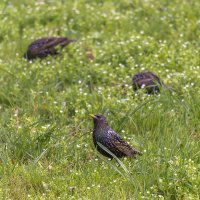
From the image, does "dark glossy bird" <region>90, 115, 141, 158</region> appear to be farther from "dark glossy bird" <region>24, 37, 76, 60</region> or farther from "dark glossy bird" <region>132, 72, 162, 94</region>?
"dark glossy bird" <region>24, 37, 76, 60</region>

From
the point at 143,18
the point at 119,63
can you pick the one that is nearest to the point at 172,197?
the point at 119,63

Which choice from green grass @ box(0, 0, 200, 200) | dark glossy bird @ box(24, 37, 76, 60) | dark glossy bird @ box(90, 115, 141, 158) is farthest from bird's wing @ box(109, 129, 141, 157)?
dark glossy bird @ box(24, 37, 76, 60)

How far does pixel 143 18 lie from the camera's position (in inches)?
455

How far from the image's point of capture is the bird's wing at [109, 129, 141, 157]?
23.4ft

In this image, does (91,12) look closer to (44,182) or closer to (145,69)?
(145,69)

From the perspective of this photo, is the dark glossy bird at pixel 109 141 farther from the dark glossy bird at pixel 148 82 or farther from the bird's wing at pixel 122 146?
the dark glossy bird at pixel 148 82

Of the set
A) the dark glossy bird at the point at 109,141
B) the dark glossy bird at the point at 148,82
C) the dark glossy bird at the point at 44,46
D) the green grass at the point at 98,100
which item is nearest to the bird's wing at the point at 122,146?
the dark glossy bird at the point at 109,141

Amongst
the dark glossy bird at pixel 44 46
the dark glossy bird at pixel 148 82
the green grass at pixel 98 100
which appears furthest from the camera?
the dark glossy bird at pixel 44 46

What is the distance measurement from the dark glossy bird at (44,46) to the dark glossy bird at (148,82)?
1651mm

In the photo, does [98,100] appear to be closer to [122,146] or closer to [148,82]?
[148,82]

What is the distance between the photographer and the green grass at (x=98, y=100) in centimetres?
652

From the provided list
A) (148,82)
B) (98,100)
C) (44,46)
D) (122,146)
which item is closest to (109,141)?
(122,146)

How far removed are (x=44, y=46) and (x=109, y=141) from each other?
10.5 ft

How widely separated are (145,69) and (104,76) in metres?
0.59
